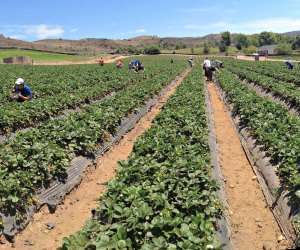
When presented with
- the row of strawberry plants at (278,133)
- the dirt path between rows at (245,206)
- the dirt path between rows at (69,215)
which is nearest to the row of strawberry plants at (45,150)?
the dirt path between rows at (69,215)

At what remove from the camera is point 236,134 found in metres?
13.4

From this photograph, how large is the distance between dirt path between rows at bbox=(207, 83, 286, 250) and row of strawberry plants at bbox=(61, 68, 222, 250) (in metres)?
0.76

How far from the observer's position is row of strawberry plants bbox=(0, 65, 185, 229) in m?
6.63

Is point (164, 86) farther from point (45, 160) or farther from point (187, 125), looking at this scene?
point (45, 160)

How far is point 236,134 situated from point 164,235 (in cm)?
930

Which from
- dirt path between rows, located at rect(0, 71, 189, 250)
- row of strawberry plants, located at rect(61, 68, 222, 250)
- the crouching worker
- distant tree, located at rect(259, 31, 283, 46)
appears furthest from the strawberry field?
distant tree, located at rect(259, 31, 283, 46)

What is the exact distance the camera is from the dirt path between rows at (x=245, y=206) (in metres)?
6.22

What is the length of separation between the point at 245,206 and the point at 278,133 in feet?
9.58

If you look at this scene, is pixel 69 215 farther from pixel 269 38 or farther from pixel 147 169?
pixel 269 38

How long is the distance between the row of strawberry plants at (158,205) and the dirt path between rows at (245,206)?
0.76 metres

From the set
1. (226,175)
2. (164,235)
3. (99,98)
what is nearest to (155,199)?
(164,235)

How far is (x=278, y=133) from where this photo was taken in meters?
9.59

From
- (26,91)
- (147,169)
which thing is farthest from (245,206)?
(26,91)

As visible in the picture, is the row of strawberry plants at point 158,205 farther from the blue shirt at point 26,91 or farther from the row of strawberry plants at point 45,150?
the blue shirt at point 26,91
